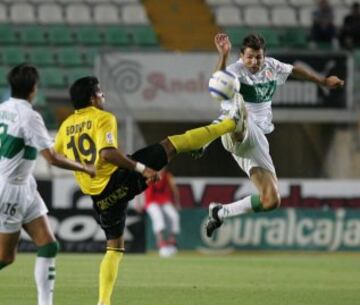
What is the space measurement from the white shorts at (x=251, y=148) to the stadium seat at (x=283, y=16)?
44.9 feet

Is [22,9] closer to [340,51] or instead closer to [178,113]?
[178,113]

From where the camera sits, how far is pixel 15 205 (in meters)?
8.56

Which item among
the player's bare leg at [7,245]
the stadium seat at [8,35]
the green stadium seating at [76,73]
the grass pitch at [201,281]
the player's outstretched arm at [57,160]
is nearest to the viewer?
the player's outstretched arm at [57,160]

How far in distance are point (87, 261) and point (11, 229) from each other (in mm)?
8196

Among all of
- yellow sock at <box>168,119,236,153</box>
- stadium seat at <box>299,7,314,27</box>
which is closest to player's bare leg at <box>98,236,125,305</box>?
yellow sock at <box>168,119,236,153</box>

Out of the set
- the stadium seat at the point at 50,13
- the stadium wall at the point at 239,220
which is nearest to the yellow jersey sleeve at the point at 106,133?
the stadium wall at the point at 239,220

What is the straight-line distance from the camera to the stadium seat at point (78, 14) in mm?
24672

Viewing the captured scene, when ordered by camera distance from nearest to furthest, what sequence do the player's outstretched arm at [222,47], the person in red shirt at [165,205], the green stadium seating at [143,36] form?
the player's outstretched arm at [222,47] → the person in red shirt at [165,205] → the green stadium seating at [143,36]

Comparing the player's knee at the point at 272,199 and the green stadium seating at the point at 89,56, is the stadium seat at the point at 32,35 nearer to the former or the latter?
the green stadium seating at the point at 89,56

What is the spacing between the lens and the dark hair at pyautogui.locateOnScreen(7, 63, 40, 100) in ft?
27.6

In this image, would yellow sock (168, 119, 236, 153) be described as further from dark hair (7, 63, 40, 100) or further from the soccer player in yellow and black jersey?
dark hair (7, 63, 40, 100)

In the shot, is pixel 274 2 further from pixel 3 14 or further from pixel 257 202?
pixel 257 202

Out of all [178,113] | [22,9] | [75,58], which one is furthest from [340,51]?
[22,9]

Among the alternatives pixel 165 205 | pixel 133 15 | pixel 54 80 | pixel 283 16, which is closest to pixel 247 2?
pixel 283 16
